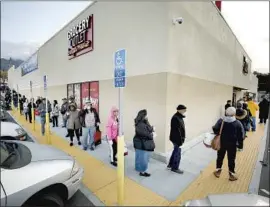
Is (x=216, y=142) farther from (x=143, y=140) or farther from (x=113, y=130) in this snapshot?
(x=113, y=130)

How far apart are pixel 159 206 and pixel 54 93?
1285 cm

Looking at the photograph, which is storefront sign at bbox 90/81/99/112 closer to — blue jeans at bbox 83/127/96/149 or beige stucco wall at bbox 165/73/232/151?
blue jeans at bbox 83/127/96/149

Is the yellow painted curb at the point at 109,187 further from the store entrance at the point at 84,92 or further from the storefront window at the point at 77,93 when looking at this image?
the storefront window at the point at 77,93

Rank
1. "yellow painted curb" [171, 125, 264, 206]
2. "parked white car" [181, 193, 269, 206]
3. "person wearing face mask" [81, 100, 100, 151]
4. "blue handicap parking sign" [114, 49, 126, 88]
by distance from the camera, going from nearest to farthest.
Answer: "parked white car" [181, 193, 269, 206], "blue handicap parking sign" [114, 49, 126, 88], "yellow painted curb" [171, 125, 264, 206], "person wearing face mask" [81, 100, 100, 151]

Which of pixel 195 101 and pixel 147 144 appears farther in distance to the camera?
pixel 195 101

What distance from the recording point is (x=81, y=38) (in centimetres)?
957

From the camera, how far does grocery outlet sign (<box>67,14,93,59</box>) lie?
8.84 metres

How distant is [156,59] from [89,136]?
3.35 m

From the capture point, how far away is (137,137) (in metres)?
4.45

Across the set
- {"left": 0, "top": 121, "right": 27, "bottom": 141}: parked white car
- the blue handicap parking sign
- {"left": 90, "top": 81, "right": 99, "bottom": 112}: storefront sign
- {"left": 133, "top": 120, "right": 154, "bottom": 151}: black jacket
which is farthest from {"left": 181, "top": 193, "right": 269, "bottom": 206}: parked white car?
{"left": 90, "top": 81, "right": 99, "bottom": 112}: storefront sign

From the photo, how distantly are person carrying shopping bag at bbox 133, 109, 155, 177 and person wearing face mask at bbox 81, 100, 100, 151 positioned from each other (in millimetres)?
2343

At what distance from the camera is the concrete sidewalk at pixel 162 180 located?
3.67m

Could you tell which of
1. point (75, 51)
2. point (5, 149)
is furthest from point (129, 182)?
point (75, 51)

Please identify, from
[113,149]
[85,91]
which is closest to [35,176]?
[113,149]
